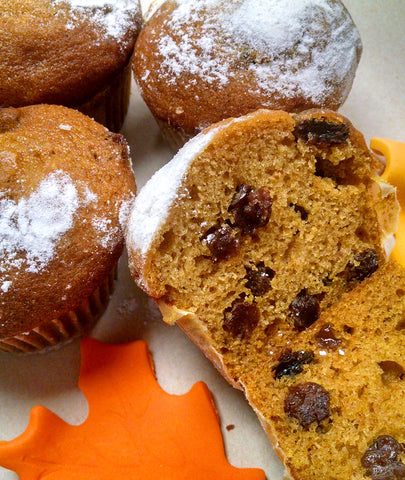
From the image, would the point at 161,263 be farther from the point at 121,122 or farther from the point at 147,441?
the point at 121,122

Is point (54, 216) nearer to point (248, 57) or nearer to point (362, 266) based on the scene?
point (248, 57)

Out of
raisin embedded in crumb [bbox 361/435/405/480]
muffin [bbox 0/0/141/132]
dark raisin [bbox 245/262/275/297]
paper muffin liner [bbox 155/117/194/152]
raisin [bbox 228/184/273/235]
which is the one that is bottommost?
raisin embedded in crumb [bbox 361/435/405/480]

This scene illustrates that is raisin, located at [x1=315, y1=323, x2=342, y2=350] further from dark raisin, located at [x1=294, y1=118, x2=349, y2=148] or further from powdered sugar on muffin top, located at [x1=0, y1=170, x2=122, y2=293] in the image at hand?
powdered sugar on muffin top, located at [x1=0, y1=170, x2=122, y2=293]

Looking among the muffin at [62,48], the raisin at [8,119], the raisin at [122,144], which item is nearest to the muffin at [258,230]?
the raisin at [122,144]

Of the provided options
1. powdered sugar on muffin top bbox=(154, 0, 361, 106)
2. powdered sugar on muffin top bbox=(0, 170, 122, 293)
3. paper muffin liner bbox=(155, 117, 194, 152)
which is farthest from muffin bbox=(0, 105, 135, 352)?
powdered sugar on muffin top bbox=(154, 0, 361, 106)

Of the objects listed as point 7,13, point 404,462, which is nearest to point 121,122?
point 7,13
